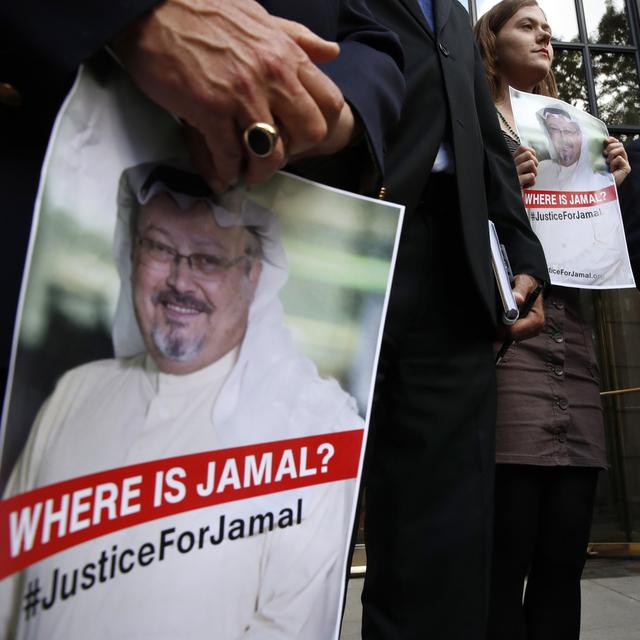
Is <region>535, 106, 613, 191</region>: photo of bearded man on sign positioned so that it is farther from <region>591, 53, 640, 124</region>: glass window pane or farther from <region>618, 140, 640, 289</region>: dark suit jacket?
<region>591, 53, 640, 124</region>: glass window pane

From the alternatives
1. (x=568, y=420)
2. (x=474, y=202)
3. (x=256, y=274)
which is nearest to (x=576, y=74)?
(x=568, y=420)

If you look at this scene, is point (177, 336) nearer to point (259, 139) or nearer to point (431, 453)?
point (259, 139)

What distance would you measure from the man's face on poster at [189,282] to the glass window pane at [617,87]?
15.2ft

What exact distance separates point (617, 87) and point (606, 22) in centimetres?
46

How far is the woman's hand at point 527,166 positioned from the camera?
5.60ft

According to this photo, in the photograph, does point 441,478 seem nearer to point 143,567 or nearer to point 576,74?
point 143,567

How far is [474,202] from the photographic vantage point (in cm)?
122

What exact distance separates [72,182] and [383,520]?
0.84m

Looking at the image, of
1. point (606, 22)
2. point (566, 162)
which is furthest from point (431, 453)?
point (606, 22)

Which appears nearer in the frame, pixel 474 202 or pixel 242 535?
pixel 242 535

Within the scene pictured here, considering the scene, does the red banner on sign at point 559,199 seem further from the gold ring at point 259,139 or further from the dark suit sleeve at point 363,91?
the gold ring at point 259,139

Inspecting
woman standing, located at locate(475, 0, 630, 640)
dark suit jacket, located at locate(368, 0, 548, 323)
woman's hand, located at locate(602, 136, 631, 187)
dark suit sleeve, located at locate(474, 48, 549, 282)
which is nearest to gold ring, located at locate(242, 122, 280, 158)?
dark suit jacket, located at locate(368, 0, 548, 323)

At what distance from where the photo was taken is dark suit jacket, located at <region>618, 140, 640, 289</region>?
6.71ft

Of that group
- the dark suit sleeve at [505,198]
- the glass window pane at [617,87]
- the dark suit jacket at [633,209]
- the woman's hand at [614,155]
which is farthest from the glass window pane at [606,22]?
the dark suit sleeve at [505,198]
